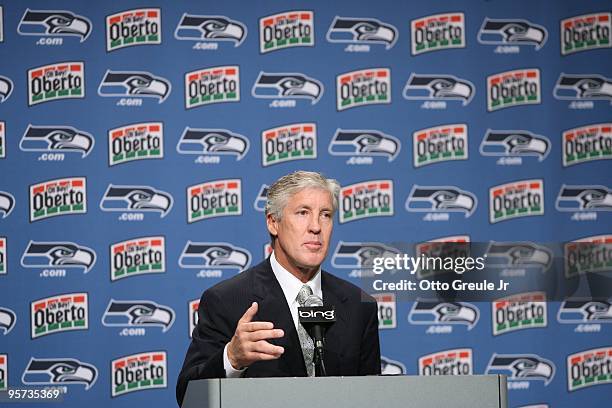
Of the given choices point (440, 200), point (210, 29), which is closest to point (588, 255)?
point (440, 200)

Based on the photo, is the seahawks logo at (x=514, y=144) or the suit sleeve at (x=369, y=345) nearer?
the suit sleeve at (x=369, y=345)

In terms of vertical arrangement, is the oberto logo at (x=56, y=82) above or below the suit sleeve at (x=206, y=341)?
above

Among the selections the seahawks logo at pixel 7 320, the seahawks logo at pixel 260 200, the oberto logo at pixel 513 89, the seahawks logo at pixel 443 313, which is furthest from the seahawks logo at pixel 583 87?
the seahawks logo at pixel 7 320

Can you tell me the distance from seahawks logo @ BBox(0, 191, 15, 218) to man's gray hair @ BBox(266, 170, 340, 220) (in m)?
1.97

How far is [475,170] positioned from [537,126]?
40cm

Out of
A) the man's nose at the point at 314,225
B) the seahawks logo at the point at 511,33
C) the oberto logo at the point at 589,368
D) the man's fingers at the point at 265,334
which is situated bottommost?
the oberto logo at the point at 589,368

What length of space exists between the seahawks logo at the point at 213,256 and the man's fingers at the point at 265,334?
2.38 metres

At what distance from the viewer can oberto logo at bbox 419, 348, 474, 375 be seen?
191 inches

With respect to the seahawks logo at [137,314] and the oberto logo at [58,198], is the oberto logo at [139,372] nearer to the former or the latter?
the seahawks logo at [137,314]

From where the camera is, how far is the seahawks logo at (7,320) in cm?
453

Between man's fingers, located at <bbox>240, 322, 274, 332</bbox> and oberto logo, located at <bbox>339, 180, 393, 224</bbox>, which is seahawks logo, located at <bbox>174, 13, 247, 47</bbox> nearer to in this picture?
oberto logo, located at <bbox>339, 180, 393, 224</bbox>

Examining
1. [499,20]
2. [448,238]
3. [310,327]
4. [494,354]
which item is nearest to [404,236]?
[448,238]

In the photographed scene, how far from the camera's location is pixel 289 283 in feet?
10.1

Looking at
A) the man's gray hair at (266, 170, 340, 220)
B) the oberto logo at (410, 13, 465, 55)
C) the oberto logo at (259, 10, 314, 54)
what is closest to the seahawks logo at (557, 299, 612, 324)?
the oberto logo at (410, 13, 465, 55)
